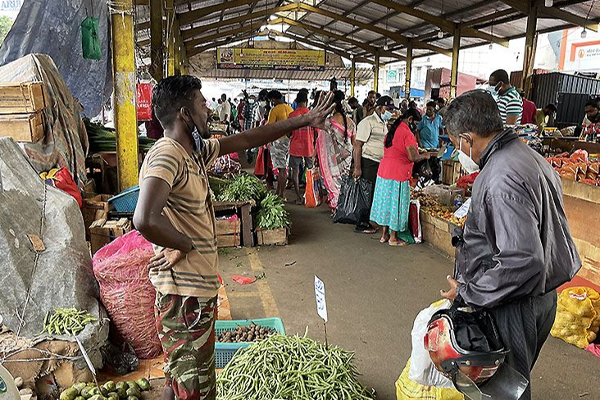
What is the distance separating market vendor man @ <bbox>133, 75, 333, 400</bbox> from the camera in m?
1.99

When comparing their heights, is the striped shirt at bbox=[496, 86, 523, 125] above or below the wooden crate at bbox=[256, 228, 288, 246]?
above

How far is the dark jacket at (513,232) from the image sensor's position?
177 centimetres


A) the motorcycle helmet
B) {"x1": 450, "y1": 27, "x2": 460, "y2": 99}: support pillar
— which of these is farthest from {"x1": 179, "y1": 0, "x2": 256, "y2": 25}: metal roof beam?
the motorcycle helmet

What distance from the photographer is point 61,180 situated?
4.08 metres

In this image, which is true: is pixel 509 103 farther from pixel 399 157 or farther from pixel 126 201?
pixel 126 201

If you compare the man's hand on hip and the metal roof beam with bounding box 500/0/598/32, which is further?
the metal roof beam with bounding box 500/0/598/32

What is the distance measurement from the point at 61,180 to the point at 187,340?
2.63 meters

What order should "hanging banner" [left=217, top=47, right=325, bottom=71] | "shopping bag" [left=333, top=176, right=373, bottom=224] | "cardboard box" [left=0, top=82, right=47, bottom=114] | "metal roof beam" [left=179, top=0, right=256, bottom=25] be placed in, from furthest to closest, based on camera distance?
"hanging banner" [left=217, top=47, right=325, bottom=71] → "metal roof beam" [left=179, top=0, right=256, bottom=25] → "shopping bag" [left=333, top=176, right=373, bottom=224] → "cardboard box" [left=0, top=82, right=47, bottom=114]

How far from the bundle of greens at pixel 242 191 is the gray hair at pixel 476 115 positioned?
4515 millimetres

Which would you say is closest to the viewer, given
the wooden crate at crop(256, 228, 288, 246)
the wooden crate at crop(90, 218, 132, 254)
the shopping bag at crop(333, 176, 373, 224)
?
the wooden crate at crop(90, 218, 132, 254)

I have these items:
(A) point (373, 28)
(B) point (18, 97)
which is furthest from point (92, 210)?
(A) point (373, 28)

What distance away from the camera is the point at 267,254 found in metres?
6.00

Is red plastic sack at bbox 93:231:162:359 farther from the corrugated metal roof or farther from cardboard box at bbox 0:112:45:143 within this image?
the corrugated metal roof

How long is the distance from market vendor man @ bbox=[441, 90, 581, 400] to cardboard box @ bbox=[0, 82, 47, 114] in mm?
3631
